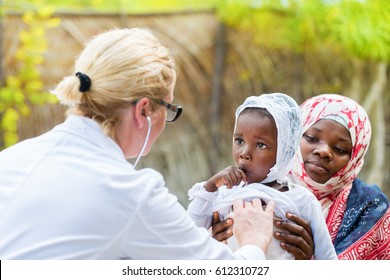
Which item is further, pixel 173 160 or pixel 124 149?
pixel 173 160

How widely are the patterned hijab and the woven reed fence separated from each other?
167 inches

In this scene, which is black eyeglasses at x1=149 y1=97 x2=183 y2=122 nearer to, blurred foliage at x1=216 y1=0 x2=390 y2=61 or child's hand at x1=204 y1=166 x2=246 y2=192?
child's hand at x1=204 y1=166 x2=246 y2=192

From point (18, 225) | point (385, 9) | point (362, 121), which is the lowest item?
point (18, 225)

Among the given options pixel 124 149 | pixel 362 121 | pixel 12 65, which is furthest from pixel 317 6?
pixel 124 149

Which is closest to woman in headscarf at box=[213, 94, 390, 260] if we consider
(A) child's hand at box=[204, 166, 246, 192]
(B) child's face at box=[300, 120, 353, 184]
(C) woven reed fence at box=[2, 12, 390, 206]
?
(B) child's face at box=[300, 120, 353, 184]

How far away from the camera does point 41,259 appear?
A: 7.30 ft

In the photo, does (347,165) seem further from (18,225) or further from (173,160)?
(173,160)

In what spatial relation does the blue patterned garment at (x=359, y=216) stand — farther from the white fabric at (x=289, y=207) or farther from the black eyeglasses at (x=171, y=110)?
the black eyeglasses at (x=171, y=110)

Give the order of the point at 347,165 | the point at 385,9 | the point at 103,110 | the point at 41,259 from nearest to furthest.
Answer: the point at 41,259
the point at 103,110
the point at 347,165
the point at 385,9

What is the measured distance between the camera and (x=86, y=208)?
219cm

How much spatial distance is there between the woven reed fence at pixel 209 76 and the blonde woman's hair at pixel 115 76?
5123 millimetres

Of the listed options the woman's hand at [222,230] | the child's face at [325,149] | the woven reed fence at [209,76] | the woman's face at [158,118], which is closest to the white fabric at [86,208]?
the woman's face at [158,118]

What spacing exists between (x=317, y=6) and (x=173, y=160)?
7.52 feet

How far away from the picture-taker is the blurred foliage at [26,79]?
6816 mm
